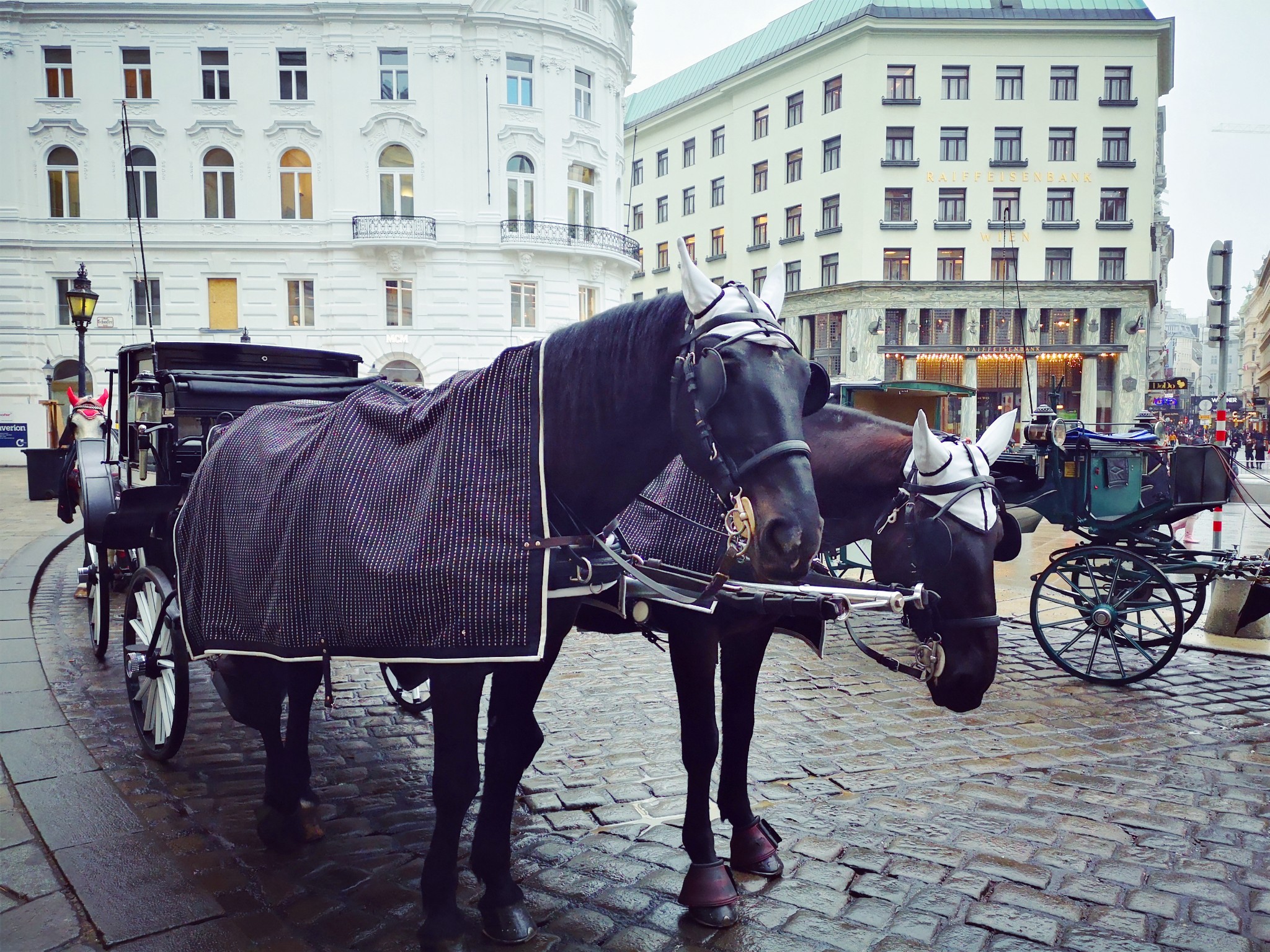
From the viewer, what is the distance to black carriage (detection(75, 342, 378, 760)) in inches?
186

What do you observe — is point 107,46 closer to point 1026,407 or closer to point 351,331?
point 351,331

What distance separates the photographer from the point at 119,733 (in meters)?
5.27

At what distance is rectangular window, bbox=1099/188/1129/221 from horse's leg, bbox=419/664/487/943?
4159 centimetres

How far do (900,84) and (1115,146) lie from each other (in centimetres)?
941

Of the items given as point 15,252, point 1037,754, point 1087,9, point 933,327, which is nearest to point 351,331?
point 15,252

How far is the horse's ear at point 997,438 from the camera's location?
13.7ft

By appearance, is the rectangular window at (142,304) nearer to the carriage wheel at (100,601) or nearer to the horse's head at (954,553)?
the carriage wheel at (100,601)

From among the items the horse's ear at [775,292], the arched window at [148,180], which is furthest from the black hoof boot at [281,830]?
the arched window at [148,180]

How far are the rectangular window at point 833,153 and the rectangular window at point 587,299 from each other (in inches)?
592

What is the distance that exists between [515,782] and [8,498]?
20137 millimetres

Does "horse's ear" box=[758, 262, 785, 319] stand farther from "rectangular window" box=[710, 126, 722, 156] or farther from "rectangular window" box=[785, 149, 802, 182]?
"rectangular window" box=[710, 126, 722, 156]

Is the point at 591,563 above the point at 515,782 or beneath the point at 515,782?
above

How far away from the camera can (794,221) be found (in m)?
41.7

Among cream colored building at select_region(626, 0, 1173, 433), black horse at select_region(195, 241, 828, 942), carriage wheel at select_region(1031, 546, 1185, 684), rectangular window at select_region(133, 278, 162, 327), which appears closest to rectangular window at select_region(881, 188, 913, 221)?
cream colored building at select_region(626, 0, 1173, 433)
